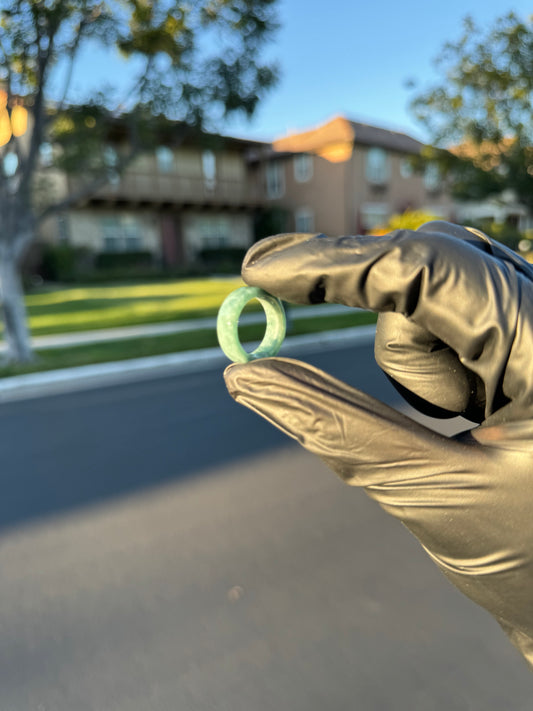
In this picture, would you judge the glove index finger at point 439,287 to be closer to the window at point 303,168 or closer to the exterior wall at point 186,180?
the exterior wall at point 186,180

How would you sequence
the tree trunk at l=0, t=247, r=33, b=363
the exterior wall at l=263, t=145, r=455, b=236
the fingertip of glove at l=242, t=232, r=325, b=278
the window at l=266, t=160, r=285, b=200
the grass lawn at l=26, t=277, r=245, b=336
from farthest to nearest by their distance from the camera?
the window at l=266, t=160, r=285, b=200 < the exterior wall at l=263, t=145, r=455, b=236 < the grass lawn at l=26, t=277, r=245, b=336 < the tree trunk at l=0, t=247, r=33, b=363 < the fingertip of glove at l=242, t=232, r=325, b=278

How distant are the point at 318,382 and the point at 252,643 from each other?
74.4 inches

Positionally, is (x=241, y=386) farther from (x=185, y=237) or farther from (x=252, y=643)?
(x=185, y=237)

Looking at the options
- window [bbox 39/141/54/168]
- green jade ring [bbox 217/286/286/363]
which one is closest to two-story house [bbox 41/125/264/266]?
window [bbox 39/141/54/168]

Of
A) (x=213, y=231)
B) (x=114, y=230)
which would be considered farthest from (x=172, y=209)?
(x=114, y=230)

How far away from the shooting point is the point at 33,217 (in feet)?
26.8

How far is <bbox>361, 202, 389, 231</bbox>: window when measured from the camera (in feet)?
85.9

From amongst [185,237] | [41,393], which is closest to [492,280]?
[41,393]

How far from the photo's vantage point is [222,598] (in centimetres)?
282

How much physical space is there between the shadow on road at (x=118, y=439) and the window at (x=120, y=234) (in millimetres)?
18225

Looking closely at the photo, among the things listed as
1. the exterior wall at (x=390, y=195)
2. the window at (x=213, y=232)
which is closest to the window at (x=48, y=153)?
the window at (x=213, y=232)

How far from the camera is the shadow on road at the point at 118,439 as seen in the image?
13.5 ft

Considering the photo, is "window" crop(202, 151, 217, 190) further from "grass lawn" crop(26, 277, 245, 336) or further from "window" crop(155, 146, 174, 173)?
"grass lawn" crop(26, 277, 245, 336)

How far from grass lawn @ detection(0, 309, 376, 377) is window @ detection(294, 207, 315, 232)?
54.5 feet
